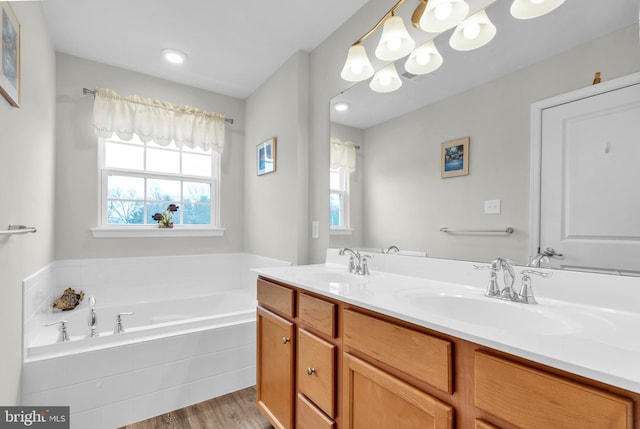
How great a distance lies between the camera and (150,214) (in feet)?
9.36

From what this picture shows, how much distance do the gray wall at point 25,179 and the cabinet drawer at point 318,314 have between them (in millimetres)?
1261

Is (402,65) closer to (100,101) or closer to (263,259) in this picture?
(263,259)

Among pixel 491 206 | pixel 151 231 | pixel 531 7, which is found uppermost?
pixel 531 7

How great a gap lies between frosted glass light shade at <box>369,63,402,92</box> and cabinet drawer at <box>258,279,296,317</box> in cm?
124

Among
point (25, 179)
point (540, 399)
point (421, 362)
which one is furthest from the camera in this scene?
point (25, 179)

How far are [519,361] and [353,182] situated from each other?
4.65 feet

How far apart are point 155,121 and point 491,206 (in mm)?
2774

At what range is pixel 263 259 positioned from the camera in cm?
280

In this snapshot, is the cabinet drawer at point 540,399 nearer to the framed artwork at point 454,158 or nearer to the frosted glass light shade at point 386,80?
the framed artwork at point 454,158

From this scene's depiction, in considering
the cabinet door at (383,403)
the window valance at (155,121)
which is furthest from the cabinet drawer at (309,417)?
the window valance at (155,121)

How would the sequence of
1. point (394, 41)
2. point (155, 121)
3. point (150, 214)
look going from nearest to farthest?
point (394, 41), point (155, 121), point (150, 214)

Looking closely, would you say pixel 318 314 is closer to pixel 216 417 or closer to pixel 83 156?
pixel 216 417

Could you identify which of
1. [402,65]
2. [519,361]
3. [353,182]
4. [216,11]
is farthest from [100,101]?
[519,361]

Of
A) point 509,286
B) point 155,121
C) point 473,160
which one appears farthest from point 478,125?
point 155,121
